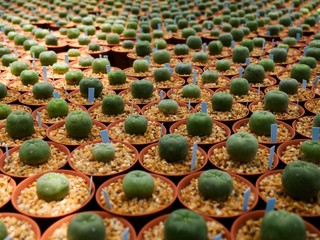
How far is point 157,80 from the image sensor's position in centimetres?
475

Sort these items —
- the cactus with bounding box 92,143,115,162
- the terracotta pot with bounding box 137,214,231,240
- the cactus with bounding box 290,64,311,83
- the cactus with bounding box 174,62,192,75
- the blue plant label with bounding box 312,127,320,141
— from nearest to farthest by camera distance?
the terracotta pot with bounding box 137,214,231,240 < the cactus with bounding box 92,143,115,162 < the blue plant label with bounding box 312,127,320,141 < the cactus with bounding box 290,64,311,83 < the cactus with bounding box 174,62,192,75

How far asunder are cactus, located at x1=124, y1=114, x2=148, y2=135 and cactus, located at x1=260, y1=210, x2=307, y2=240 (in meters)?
1.57

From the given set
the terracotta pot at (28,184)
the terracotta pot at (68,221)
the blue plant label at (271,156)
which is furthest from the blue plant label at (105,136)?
the blue plant label at (271,156)

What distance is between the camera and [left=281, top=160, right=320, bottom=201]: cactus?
8.15ft

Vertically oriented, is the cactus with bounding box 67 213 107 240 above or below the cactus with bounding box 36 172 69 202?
above

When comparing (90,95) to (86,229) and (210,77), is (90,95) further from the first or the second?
(86,229)

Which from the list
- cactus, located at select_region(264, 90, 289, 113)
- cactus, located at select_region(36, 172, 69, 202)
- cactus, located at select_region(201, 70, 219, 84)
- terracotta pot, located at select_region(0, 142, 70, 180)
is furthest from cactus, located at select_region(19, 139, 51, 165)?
cactus, located at select_region(201, 70, 219, 84)

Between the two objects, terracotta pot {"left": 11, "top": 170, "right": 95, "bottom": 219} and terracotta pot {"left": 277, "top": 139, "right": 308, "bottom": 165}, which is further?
terracotta pot {"left": 277, "top": 139, "right": 308, "bottom": 165}

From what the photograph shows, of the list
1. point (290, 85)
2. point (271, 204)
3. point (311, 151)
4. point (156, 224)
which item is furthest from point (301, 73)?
point (156, 224)

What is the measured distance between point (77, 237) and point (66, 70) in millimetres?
3317

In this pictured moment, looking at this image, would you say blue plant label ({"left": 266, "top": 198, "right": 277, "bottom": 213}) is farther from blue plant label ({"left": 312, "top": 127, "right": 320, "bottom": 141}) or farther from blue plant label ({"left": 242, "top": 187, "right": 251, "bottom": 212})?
blue plant label ({"left": 312, "top": 127, "right": 320, "bottom": 141})

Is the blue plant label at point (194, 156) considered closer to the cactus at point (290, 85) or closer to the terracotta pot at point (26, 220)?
the terracotta pot at point (26, 220)

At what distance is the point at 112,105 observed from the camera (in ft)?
12.4

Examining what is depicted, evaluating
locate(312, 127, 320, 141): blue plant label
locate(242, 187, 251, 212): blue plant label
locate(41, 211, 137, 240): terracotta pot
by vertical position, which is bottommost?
locate(41, 211, 137, 240): terracotta pot
